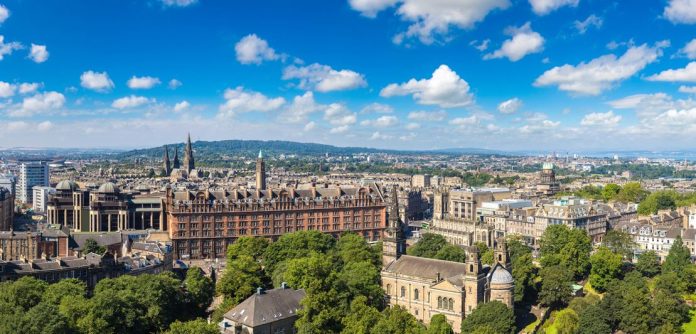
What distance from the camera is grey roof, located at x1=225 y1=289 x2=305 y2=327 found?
74.8 meters

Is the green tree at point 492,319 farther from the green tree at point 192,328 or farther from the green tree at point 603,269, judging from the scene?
the green tree at point 192,328

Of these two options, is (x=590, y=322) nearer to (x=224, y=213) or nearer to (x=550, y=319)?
(x=550, y=319)

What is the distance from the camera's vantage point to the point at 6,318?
202 ft

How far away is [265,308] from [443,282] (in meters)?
26.0

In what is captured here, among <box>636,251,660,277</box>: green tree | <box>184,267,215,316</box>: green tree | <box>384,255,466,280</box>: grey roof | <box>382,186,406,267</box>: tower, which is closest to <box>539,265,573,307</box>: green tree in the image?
<box>384,255,466,280</box>: grey roof

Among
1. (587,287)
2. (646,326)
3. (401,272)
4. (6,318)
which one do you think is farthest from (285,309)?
(587,287)

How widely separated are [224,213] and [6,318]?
77335 millimetres

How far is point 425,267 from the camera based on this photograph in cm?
9194

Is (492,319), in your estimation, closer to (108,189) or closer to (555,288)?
(555,288)

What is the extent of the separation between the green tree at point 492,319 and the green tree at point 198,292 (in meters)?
36.5

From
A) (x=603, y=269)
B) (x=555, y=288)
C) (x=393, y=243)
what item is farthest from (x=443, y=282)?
(x=603, y=269)

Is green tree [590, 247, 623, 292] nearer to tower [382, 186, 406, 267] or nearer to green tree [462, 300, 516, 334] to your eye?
green tree [462, 300, 516, 334]

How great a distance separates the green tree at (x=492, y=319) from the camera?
7781 centimetres

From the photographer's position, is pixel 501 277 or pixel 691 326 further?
pixel 691 326
